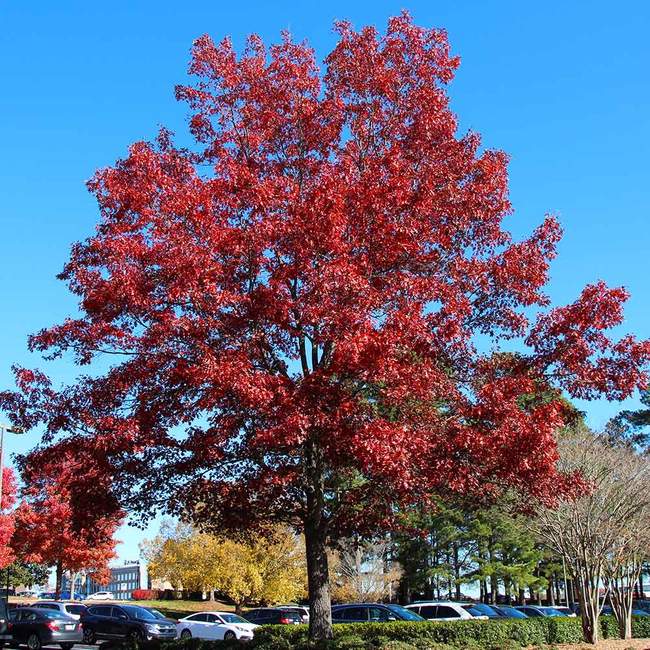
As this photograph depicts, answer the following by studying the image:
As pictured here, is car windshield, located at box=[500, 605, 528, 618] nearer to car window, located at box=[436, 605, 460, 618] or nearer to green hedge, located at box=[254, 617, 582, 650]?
car window, located at box=[436, 605, 460, 618]

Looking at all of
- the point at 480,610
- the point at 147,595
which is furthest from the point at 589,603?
the point at 147,595

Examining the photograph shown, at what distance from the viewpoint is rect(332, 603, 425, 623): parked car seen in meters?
27.4

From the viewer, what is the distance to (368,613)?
2784 cm

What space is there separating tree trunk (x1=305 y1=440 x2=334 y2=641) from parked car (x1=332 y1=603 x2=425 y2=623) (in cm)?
1343

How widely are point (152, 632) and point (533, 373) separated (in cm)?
2166

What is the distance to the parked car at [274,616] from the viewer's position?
106 ft

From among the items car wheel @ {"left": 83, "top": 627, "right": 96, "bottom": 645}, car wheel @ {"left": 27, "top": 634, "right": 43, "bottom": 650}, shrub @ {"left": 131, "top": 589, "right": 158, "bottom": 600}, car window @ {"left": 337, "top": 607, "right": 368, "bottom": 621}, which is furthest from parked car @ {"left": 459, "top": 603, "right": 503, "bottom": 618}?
shrub @ {"left": 131, "top": 589, "right": 158, "bottom": 600}

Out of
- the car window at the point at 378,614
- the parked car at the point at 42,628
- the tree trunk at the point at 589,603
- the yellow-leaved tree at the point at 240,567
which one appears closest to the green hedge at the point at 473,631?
the tree trunk at the point at 589,603

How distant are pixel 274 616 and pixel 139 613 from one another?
5.76 metres

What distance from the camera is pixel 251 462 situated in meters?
14.4

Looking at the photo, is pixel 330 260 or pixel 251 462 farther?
pixel 251 462

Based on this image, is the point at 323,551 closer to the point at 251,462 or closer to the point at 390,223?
the point at 251,462

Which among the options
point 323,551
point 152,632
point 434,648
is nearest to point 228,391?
point 323,551

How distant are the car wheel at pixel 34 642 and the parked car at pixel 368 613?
10.1m
